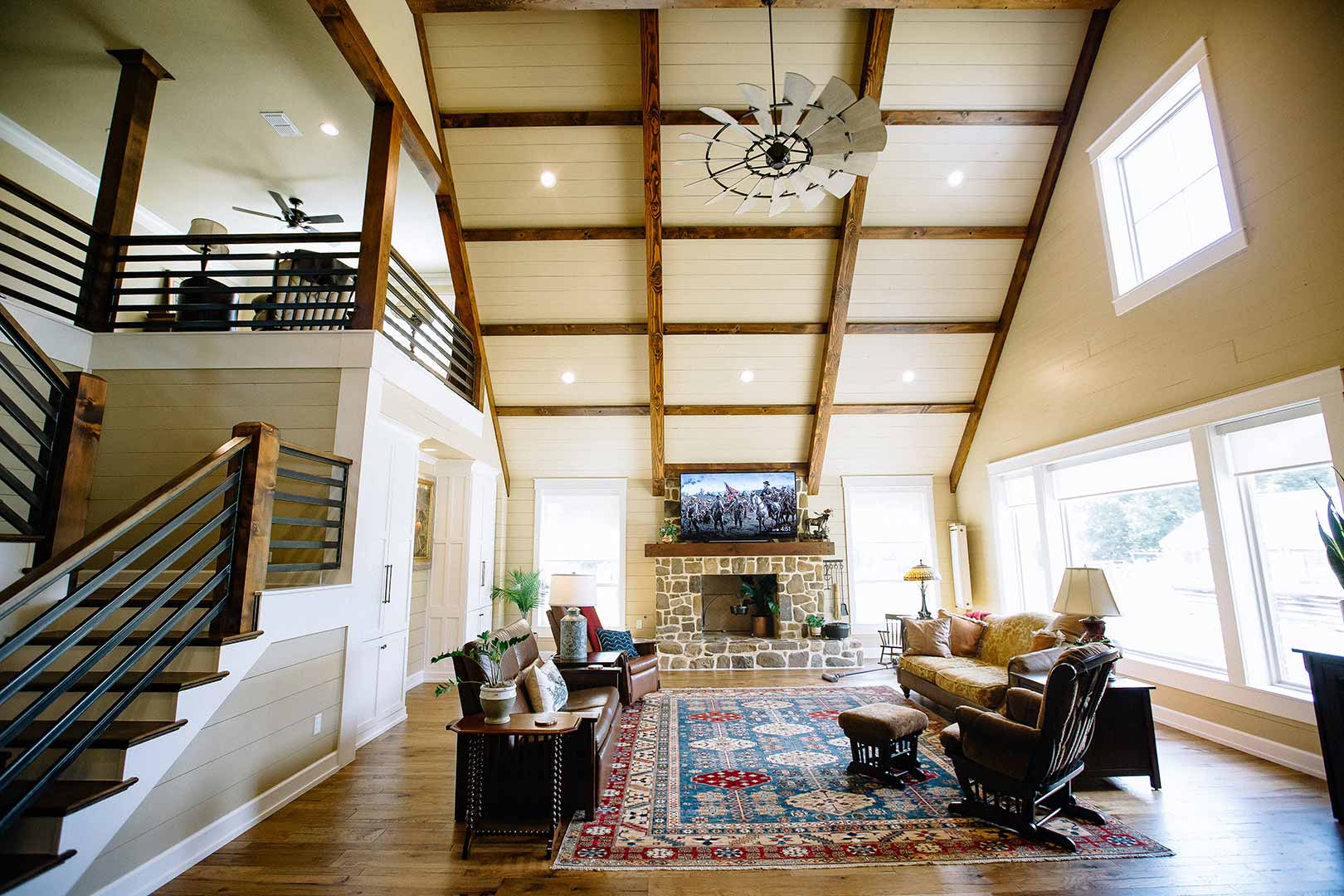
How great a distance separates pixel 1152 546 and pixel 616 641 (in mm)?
4934

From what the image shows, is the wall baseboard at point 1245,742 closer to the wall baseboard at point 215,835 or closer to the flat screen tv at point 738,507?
the flat screen tv at point 738,507

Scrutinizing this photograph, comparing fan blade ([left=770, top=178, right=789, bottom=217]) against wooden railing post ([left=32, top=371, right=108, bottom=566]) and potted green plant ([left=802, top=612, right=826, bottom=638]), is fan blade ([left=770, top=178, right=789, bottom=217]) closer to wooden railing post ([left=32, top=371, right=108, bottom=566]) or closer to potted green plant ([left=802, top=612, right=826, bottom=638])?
wooden railing post ([left=32, top=371, right=108, bottom=566])

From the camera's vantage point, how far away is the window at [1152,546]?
4.57 m

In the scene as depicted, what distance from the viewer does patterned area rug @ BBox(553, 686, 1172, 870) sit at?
2.74 meters

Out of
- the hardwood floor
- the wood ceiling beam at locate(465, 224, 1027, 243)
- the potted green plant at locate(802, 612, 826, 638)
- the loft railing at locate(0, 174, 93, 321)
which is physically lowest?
the hardwood floor

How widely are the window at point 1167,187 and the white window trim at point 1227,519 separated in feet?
3.40

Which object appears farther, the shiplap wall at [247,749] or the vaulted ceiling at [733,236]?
the vaulted ceiling at [733,236]

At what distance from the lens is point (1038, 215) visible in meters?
6.07

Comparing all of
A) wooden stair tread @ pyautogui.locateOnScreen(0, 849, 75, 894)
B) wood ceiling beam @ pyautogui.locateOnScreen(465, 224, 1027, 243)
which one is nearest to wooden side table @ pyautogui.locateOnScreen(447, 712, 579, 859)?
wooden stair tread @ pyautogui.locateOnScreen(0, 849, 75, 894)

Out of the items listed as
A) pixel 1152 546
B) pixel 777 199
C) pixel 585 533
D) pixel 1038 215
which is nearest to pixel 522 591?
pixel 585 533

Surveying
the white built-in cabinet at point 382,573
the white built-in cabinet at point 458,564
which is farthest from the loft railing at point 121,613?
the white built-in cabinet at point 458,564

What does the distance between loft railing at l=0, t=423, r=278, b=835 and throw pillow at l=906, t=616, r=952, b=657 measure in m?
5.23

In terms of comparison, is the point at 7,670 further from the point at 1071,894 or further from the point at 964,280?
the point at 964,280

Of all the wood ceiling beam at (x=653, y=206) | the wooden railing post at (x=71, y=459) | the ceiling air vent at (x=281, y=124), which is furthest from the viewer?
the wood ceiling beam at (x=653, y=206)
